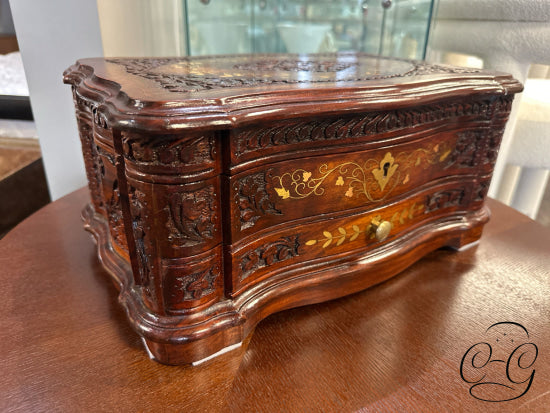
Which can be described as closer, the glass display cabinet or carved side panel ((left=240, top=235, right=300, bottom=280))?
carved side panel ((left=240, top=235, right=300, bottom=280))

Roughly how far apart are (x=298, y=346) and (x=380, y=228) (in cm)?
29

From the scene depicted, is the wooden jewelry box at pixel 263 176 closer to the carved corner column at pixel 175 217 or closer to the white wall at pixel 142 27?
the carved corner column at pixel 175 217

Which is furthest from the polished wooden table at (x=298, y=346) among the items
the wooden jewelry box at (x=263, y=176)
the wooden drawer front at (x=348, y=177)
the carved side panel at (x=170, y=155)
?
the carved side panel at (x=170, y=155)

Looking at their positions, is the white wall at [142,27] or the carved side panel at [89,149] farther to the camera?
the white wall at [142,27]

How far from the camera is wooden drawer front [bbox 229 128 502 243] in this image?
672 millimetres

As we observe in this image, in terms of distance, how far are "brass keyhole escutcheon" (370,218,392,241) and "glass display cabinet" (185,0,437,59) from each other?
89 centimetres

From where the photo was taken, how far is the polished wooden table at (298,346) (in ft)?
Answer: 2.07

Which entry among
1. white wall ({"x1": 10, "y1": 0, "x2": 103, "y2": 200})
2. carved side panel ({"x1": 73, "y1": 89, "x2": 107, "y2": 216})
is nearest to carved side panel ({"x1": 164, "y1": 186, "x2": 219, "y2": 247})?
carved side panel ({"x1": 73, "y1": 89, "x2": 107, "y2": 216})


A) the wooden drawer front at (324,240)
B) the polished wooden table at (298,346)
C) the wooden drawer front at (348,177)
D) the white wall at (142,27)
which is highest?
the white wall at (142,27)

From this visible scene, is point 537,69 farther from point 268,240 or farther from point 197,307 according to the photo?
point 197,307

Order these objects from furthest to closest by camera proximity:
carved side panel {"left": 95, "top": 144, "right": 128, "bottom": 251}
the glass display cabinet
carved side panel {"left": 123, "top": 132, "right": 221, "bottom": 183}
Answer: the glass display cabinet → carved side panel {"left": 95, "top": 144, "right": 128, "bottom": 251} → carved side panel {"left": 123, "top": 132, "right": 221, "bottom": 183}

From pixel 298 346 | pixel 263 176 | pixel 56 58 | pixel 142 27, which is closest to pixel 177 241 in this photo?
pixel 263 176

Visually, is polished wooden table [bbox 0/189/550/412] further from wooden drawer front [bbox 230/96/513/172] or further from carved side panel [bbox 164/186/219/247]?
wooden drawer front [bbox 230/96/513/172]

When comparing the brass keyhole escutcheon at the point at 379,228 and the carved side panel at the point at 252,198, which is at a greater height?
the carved side panel at the point at 252,198
